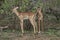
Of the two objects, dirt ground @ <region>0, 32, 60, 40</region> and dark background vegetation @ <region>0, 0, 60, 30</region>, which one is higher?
dark background vegetation @ <region>0, 0, 60, 30</region>

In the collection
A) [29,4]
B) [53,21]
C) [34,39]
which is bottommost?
[34,39]

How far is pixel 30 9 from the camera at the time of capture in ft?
29.2

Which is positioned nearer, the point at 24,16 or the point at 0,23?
the point at 24,16

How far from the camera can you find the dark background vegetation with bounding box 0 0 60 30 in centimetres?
852

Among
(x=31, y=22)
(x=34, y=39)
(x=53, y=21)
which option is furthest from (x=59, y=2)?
(x=34, y=39)

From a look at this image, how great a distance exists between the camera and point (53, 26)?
9102 mm

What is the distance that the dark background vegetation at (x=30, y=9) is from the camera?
8523 mm

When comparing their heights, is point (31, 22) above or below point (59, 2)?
below

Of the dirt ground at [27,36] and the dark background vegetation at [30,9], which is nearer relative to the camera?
the dirt ground at [27,36]

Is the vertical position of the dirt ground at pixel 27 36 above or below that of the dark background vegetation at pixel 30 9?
below

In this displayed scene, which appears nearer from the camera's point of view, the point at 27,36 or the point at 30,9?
the point at 27,36

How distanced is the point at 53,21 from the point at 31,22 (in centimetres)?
182

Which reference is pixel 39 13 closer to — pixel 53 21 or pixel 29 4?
pixel 29 4

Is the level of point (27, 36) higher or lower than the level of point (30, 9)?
lower
